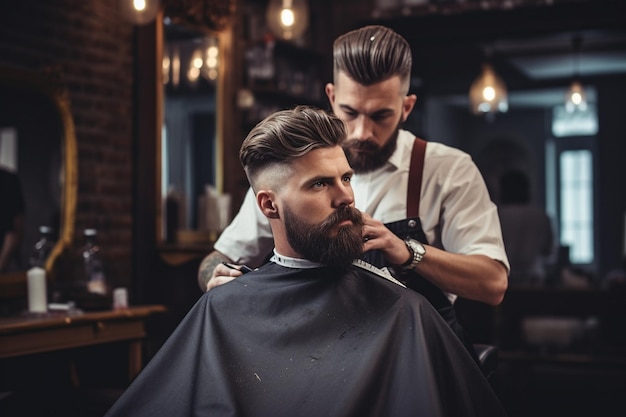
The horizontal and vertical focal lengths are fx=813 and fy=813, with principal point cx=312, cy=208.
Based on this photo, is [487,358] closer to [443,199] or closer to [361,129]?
[443,199]

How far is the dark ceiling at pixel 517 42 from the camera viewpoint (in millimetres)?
5164

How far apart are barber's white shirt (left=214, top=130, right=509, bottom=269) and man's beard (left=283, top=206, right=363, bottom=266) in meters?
0.42

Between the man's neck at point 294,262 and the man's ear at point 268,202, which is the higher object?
the man's ear at point 268,202

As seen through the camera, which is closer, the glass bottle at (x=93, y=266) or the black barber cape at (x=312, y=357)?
the black barber cape at (x=312, y=357)

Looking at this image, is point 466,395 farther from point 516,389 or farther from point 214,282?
point 516,389

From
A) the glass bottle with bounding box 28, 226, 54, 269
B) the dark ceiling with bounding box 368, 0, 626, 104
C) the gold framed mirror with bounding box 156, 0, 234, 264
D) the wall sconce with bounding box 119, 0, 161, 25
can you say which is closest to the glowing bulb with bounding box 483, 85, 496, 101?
the dark ceiling with bounding box 368, 0, 626, 104

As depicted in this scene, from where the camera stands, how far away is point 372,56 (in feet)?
6.50

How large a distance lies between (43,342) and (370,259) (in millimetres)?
1516

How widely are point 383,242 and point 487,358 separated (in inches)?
19.9

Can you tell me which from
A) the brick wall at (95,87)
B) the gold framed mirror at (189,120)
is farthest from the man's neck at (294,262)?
the gold framed mirror at (189,120)

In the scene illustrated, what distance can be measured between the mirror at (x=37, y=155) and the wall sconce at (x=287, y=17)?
1490mm

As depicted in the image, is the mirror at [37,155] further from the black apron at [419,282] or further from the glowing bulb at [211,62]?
the black apron at [419,282]

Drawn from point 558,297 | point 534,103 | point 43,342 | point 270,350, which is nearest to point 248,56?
point 43,342

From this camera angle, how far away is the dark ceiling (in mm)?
5164
